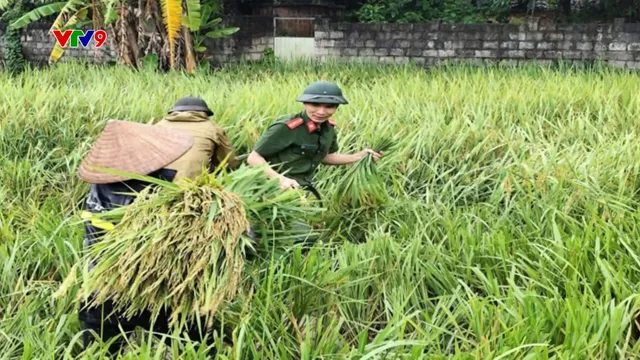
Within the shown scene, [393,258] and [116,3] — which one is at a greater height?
[116,3]

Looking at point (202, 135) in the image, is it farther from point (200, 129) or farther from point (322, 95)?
point (322, 95)

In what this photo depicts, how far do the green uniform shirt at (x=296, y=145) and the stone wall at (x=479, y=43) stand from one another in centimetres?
615

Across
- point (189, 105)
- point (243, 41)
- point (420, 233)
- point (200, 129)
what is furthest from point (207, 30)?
point (420, 233)

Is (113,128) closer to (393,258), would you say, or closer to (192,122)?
(192,122)

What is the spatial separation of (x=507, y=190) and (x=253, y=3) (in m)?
8.06

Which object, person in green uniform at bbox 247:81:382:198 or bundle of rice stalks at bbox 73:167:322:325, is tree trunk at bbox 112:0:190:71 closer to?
person in green uniform at bbox 247:81:382:198

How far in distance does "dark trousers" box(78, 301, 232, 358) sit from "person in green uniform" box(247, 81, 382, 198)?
2.71 ft

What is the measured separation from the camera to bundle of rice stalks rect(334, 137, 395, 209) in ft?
9.57

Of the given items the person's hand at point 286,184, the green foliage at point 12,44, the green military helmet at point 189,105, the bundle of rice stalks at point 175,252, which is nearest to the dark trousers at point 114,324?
the bundle of rice stalks at point 175,252

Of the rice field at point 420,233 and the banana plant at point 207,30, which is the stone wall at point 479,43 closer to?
the banana plant at point 207,30

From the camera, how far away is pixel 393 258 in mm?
2596

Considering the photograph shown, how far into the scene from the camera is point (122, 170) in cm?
209

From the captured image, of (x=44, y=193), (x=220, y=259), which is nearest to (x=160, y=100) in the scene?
(x=44, y=193)

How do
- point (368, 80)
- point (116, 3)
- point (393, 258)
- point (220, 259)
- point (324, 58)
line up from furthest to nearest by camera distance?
point (324, 58), point (116, 3), point (368, 80), point (393, 258), point (220, 259)
